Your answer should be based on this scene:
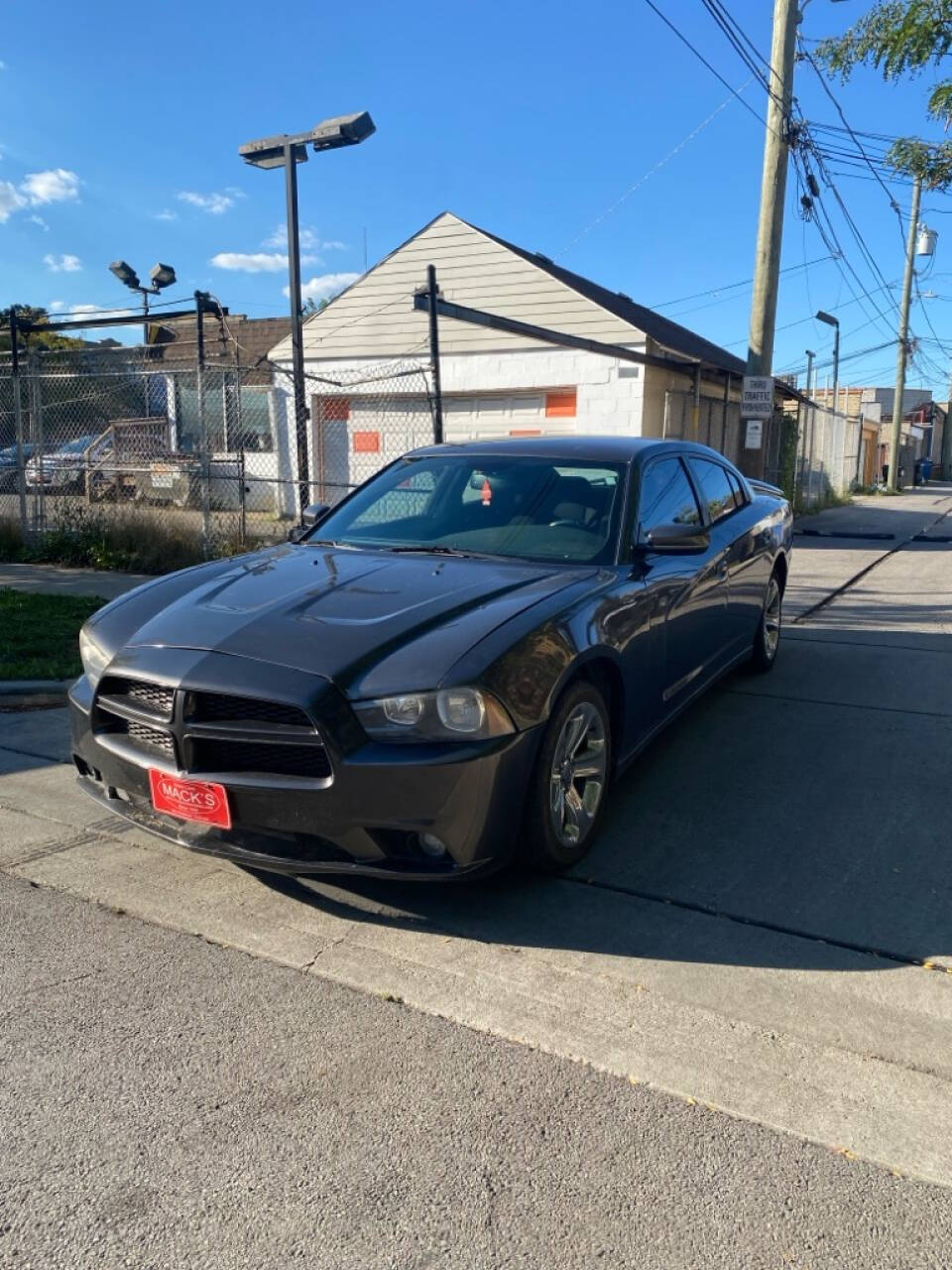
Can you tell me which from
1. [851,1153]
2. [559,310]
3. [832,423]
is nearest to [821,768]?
[851,1153]

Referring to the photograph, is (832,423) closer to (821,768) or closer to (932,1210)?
(821,768)

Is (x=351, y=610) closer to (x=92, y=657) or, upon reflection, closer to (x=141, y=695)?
(x=141, y=695)

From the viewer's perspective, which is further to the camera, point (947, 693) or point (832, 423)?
point (832, 423)

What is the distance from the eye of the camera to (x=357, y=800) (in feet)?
9.90

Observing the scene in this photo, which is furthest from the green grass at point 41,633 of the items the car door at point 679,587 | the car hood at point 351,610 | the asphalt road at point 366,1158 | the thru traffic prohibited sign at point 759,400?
the thru traffic prohibited sign at point 759,400

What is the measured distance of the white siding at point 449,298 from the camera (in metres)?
16.2

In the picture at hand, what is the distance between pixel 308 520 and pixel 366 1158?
11.9 ft

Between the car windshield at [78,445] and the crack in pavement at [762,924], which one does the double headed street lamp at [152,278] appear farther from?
the crack in pavement at [762,924]

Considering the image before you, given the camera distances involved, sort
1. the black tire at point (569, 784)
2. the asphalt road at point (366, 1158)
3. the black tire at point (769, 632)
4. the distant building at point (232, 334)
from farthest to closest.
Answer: the distant building at point (232, 334), the black tire at point (769, 632), the black tire at point (569, 784), the asphalt road at point (366, 1158)

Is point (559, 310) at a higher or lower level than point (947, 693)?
higher

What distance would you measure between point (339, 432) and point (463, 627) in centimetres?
1559

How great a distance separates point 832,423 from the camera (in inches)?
1024

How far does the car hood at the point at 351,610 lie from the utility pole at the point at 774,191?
11.6m

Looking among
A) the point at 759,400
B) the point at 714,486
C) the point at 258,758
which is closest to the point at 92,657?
the point at 258,758
